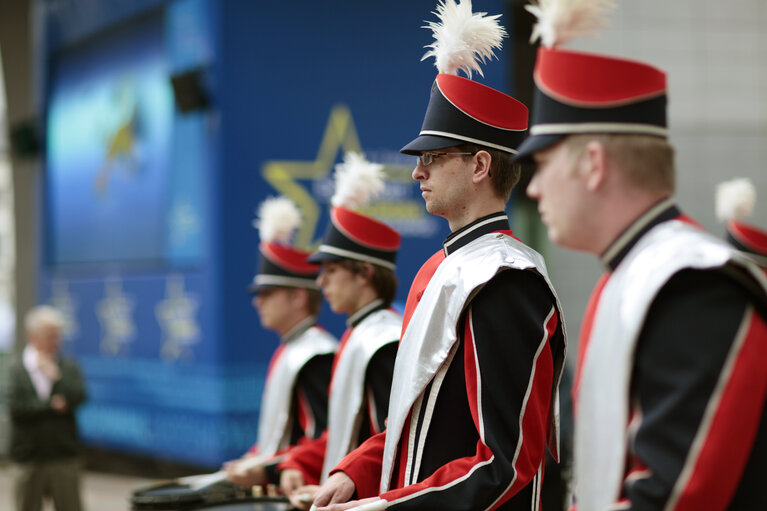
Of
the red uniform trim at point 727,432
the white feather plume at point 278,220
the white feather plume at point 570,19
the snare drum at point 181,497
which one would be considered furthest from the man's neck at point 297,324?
the red uniform trim at point 727,432

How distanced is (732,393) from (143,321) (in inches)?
352

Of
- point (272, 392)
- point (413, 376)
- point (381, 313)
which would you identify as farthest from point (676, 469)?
point (272, 392)

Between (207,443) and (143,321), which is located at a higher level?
(143,321)

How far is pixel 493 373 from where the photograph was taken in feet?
7.24

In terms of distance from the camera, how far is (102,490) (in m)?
10.2

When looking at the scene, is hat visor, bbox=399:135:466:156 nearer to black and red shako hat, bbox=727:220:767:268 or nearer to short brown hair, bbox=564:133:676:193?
short brown hair, bbox=564:133:676:193

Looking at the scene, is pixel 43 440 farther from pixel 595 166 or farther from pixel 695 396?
pixel 695 396

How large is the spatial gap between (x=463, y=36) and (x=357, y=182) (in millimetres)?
1347

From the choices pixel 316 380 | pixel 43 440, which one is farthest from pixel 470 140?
pixel 43 440

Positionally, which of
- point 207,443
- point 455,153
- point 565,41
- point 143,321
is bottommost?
point 207,443

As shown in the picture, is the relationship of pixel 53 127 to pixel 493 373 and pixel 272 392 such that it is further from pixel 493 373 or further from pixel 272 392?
pixel 493 373

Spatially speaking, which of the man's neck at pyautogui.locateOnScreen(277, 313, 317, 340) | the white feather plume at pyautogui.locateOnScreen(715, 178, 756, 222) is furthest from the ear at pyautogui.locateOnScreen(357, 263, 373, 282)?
the white feather plume at pyautogui.locateOnScreen(715, 178, 756, 222)

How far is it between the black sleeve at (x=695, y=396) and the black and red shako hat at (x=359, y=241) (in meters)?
2.23

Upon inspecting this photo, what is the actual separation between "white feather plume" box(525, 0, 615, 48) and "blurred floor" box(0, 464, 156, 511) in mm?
7716
